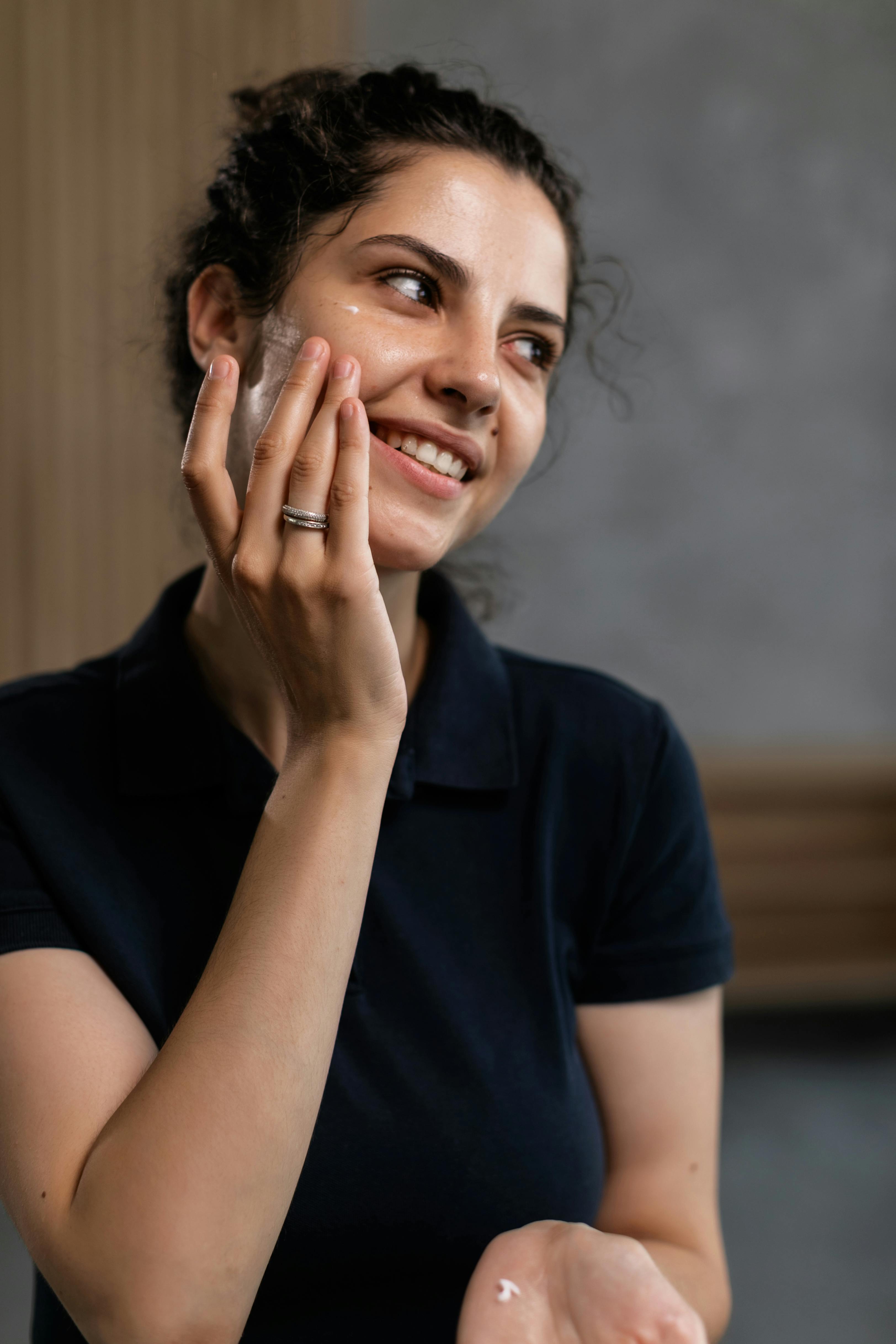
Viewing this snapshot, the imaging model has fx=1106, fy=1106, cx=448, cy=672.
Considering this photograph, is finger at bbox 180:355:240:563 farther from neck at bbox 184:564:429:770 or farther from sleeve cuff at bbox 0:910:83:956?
sleeve cuff at bbox 0:910:83:956

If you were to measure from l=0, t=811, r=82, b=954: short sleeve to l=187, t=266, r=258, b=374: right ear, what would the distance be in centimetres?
48

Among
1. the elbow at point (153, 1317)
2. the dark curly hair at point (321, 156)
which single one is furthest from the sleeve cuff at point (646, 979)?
the dark curly hair at point (321, 156)

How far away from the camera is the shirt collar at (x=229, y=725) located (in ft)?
3.31

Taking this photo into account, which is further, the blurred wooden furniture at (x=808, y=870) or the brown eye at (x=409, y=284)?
the blurred wooden furniture at (x=808, y=870)

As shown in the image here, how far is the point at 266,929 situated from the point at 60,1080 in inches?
7.1

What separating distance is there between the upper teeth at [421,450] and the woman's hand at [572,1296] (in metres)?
0.61

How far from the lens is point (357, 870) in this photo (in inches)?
31.9

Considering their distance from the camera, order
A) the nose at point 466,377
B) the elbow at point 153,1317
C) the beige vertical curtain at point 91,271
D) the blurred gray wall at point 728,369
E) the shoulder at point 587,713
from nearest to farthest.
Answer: the elbow at point 153,1317
the nose at point 466,377
the shoulder at point 587,713
the beige vertical curtain at point 91,271
the blurred gray wall at point 728,369

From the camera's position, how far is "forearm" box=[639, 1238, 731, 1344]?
928 mm

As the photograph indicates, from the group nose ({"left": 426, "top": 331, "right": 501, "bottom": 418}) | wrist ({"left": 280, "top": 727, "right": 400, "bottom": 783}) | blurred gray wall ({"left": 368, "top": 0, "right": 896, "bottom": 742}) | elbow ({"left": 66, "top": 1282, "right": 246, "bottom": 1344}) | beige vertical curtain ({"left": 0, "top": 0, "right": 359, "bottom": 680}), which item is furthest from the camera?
blurred gray wall ({"left": 368, "top": 0, "right": 896, "bottom": 742})

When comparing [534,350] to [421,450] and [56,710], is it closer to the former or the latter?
[421,450]

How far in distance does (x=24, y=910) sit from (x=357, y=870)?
28 centimetres

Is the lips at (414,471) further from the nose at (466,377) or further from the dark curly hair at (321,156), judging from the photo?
the dark curly hair at (321,156)

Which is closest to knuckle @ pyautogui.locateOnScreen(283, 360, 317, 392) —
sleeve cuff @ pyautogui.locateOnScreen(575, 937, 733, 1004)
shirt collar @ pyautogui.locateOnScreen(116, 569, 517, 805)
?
shirt collar @ pyautogui.locateOnScreen(116, 569, 517, 805)
